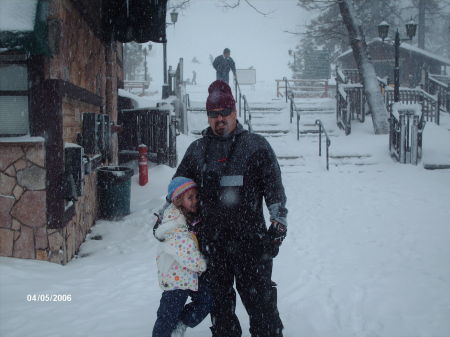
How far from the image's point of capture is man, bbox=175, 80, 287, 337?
3107 millimetres

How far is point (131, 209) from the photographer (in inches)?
330

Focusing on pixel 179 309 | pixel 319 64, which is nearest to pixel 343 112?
pixel 179 309

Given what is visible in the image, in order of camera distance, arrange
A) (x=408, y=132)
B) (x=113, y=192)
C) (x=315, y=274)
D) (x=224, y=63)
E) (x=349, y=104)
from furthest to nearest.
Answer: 1. (x=224, y=63)
2. (x=349, y=104)
3. (x=408, y=132)
4. (x=113, y=192)
5. (x=315, y=274)

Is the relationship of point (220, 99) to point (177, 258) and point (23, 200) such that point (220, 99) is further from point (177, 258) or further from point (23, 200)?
point (23, 200)

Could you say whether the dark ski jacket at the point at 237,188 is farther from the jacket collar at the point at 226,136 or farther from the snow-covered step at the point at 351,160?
the snow-covered step at the point at 351,160

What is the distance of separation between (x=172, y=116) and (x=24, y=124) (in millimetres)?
6536

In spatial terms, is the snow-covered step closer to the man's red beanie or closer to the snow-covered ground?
the snow-covered ground

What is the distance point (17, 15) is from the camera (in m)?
4.68

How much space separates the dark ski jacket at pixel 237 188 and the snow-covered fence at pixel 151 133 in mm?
8137

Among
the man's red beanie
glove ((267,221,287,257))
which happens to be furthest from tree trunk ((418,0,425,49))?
glove ((267,221,287,257))

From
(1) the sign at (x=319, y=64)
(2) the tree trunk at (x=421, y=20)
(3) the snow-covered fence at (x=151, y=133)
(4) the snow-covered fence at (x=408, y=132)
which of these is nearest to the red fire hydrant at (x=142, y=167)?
(3) the snow-covered fence at (x=151, y=133)

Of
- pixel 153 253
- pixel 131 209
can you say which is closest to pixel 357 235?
pixel 153 253

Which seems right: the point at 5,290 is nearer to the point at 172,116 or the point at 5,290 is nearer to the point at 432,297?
the point at 432,297

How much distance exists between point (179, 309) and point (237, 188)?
0.97 metres
